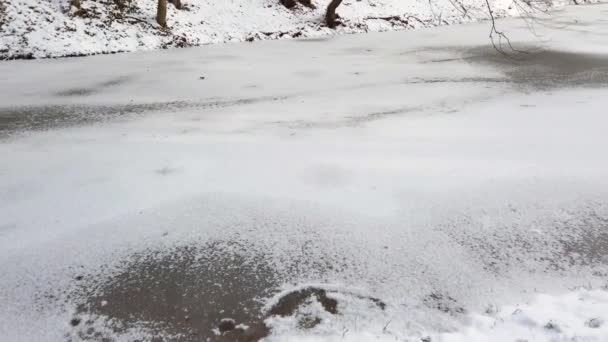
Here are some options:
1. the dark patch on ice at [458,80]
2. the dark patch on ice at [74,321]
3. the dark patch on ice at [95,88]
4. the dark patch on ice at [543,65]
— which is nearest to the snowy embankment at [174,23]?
the dark patch on ice at [543,65]

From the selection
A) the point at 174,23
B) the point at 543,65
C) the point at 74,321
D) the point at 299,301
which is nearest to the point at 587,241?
the point at 299,301

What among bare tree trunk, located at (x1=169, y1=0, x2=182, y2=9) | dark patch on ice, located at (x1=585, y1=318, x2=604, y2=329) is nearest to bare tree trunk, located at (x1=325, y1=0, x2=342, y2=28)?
bare tree trunk, located at (x1=169, y1=0, x2=182, y2=9)

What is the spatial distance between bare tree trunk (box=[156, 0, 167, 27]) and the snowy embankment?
17cm

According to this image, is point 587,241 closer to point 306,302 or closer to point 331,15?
point 306,302

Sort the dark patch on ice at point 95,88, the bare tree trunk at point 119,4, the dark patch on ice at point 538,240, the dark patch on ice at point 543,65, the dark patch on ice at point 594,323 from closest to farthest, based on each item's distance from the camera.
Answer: the dark patch on ice at point 594,323 → the dark patch on ice at point 538,240 → the dark patch on ice at point 95,88 → the dark patch on ice at point 543,65 → the bare tree trunk at point 119,4

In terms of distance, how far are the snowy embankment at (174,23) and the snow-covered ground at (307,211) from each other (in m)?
3.25

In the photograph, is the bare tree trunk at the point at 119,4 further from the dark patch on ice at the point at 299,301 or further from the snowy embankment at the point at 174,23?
the dark patch on ice at the point at 299,301

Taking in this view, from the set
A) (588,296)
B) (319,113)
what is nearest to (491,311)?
(588,296)

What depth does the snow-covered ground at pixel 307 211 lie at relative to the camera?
2.79m

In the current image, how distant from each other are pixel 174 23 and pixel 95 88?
5.29 meters

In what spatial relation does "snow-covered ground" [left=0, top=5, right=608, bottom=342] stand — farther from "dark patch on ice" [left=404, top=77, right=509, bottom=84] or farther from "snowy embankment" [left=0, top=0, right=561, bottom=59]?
"snowy embankment" [left=0, top=0, right=561, bottom=59]

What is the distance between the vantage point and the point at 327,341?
2539 millimetres

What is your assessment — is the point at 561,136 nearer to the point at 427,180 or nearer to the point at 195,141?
the point at 427,180

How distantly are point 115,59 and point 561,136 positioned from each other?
9176mm
